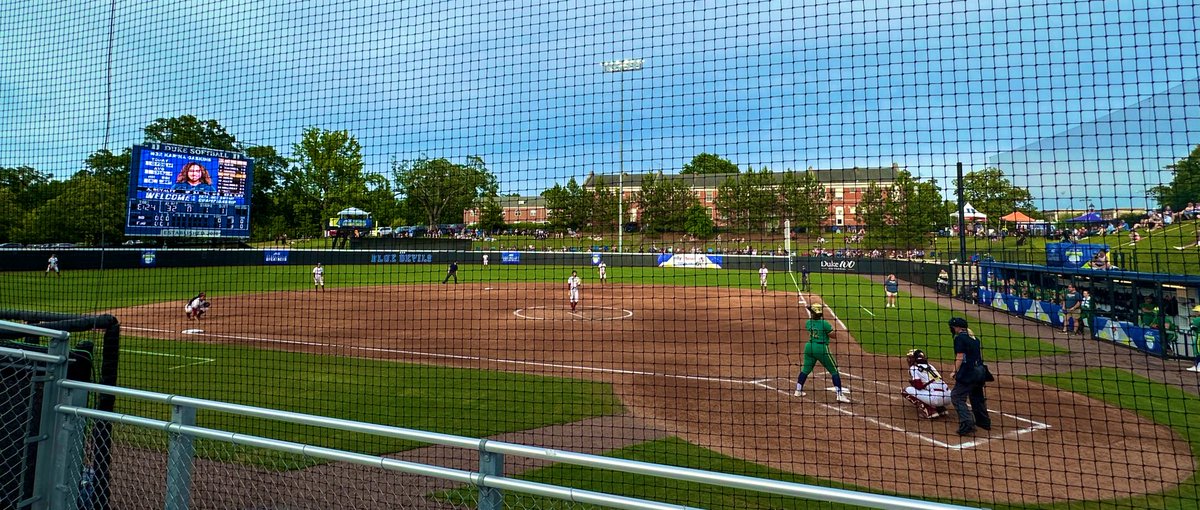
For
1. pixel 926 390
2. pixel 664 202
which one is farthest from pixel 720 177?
pixel 926 390

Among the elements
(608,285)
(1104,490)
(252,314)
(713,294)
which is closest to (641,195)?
(1104,490)

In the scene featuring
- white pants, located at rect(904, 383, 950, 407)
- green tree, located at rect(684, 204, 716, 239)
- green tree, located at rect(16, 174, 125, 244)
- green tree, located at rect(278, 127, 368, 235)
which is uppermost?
green tree, located at rect(278, 127, 368, 235)

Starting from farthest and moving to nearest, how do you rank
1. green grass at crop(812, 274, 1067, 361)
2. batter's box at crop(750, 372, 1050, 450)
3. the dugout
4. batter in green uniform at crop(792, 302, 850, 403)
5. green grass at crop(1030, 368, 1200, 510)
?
green grass at crop(812, 274, 1067, 361)
the dugout
batter in green uniform at crop(792, 302, 850, 403)
batter's box at crop(750, 372, 1050, 450)
green grass at crop(1030, 368, 1200, 510)

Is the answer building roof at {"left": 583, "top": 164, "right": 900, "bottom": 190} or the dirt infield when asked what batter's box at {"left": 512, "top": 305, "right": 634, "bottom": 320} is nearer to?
the dirt infield

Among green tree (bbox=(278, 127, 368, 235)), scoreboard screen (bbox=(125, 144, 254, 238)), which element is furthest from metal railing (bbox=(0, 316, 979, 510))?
green tree (bbox=(278, 127, 368, 235))

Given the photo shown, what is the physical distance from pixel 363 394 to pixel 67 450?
5832 millimetres

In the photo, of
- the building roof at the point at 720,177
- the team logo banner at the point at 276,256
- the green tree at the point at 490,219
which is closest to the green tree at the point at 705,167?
the building roof at the point at 720,177

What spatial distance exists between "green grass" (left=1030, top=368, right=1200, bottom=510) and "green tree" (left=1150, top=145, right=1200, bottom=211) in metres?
2.33

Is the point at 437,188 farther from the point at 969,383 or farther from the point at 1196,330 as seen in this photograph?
the point at 1196,330

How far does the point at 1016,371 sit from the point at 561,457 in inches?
484

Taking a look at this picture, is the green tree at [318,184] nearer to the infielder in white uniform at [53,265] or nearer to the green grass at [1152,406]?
the infielder in white uniform at [53,265]

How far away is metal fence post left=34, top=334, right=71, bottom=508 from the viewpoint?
2.99m

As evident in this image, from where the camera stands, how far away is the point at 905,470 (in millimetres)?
6012

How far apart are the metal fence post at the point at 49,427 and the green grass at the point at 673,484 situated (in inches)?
103
